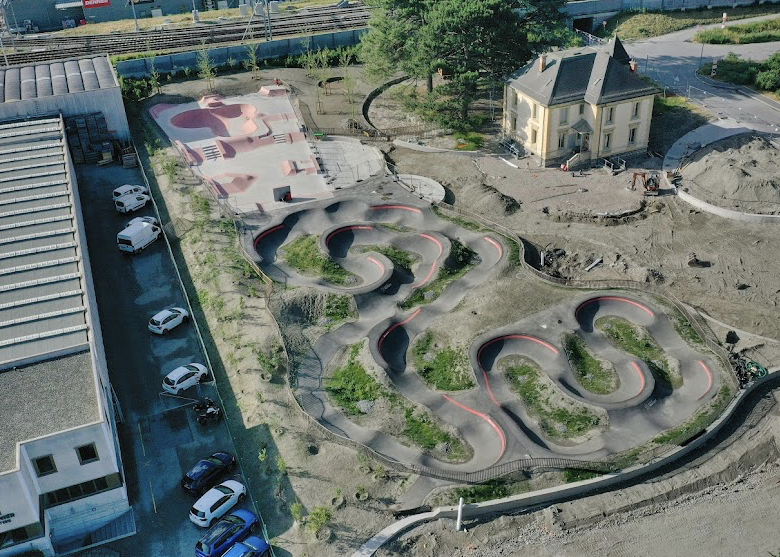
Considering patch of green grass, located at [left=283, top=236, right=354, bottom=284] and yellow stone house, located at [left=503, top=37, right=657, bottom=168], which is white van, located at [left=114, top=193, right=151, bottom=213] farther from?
yellow stone house, located at [left=503, top=37, right=657, bottom=168]

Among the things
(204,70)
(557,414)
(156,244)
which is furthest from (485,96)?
(557,414)

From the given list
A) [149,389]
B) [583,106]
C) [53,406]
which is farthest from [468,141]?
[53,406]

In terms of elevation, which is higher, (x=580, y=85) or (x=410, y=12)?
(x=410, y=12)

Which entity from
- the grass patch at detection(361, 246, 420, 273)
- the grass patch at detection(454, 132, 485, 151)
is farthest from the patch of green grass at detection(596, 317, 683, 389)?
the grass patch at detection(454, 132, 485, 151)

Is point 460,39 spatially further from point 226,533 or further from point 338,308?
point 226,533

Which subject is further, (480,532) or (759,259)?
(759,259)

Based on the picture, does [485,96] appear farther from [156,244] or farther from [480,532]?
[480,532]

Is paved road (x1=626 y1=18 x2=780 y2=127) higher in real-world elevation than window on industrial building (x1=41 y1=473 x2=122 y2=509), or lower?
higher
